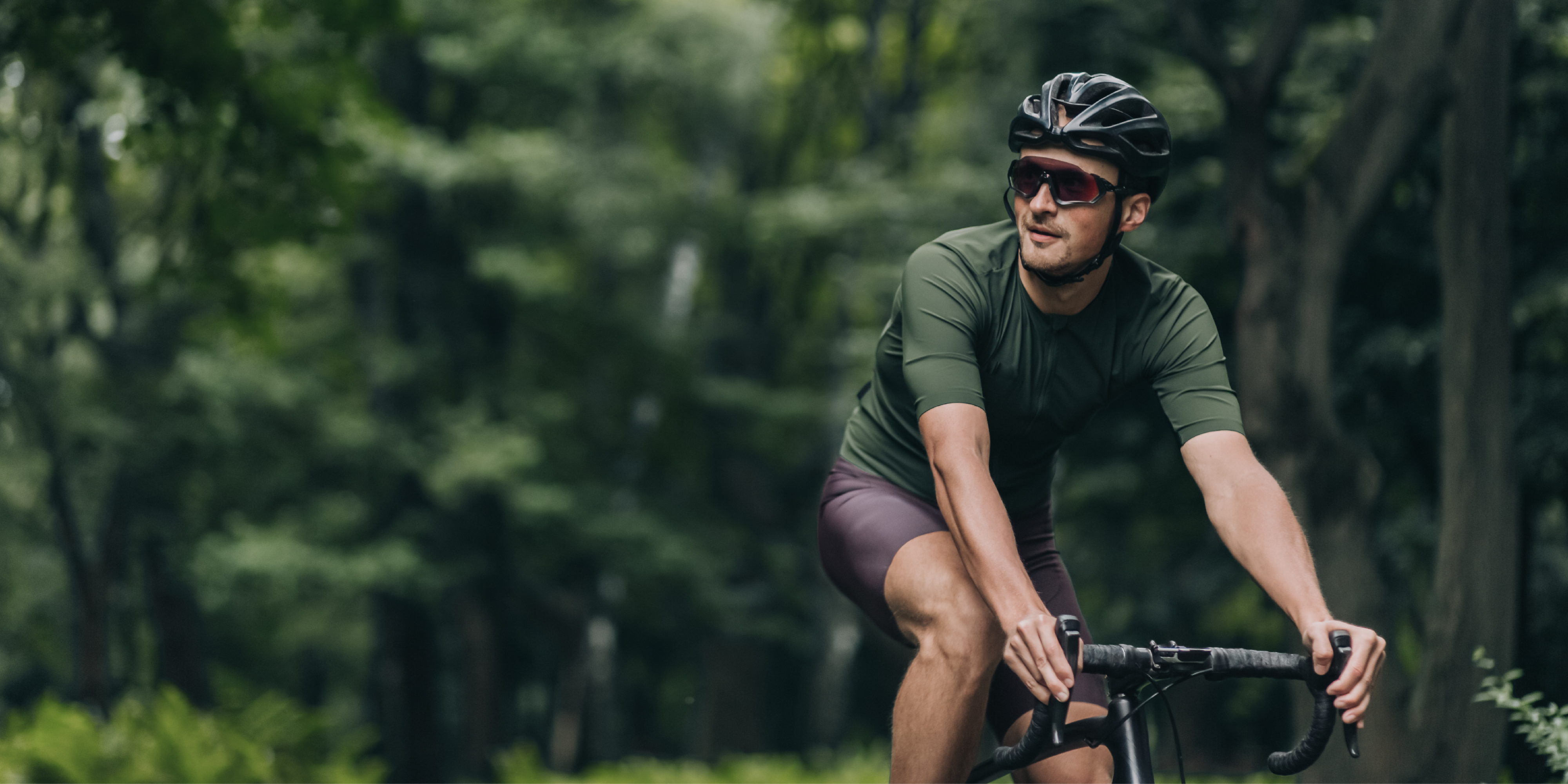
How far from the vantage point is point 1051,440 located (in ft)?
10.4

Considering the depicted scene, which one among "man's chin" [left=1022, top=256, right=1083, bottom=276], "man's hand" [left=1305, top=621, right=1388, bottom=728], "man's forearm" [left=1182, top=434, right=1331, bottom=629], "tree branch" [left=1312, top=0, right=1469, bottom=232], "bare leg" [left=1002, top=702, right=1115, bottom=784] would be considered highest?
"tree branch" [left=1312, top=0, right=1469, bottom=232]

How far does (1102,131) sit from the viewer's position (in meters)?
2.79

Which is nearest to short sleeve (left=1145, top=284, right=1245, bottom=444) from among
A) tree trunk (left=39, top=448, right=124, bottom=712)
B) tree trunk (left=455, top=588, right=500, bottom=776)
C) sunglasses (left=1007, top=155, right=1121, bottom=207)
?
sunglasses (left=1007, top=155, right=1121, bottom=207)

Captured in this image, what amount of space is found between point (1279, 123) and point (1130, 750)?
1088cm

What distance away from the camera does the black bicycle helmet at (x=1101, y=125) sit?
280 centimetres

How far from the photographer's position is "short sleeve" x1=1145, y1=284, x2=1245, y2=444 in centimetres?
290

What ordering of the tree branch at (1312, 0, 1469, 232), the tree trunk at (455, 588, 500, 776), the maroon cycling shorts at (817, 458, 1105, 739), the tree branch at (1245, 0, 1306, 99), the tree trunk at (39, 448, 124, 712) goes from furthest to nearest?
the tree trunk at (455, 588, 500, 776)
the tree trunk at (39, 448, 124, 712)
the tree branch at (1245, 0, 1306, 99)
the tree branch at (1312, 0, 1469, 232)
the maroon cycling shorts at (817, 458, 1105, 739)

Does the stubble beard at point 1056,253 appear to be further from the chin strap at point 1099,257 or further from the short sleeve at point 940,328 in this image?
the short sleeve at point 940,328

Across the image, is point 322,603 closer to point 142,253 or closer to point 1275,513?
point 142,253

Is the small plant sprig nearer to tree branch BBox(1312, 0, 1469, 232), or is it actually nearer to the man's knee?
the man's knee

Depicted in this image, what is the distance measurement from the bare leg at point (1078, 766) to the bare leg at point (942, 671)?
0.20 meters

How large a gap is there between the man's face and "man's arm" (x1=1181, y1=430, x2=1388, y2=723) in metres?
0.44

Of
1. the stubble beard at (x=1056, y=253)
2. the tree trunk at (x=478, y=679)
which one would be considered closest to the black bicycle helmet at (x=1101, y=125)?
the stubble beard at (x=1056, y=253)

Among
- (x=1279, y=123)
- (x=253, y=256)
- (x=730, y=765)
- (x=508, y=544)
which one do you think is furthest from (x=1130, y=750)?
(x=508, y=544)
